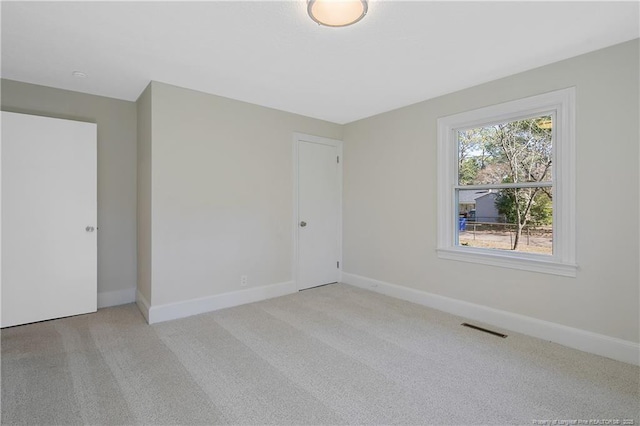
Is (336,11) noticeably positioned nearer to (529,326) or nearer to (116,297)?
(529,326)

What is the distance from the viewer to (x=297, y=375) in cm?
221

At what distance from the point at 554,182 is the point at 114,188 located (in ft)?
15.1

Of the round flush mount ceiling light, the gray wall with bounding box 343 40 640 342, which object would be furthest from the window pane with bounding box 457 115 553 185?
the round flush mount ceiling light

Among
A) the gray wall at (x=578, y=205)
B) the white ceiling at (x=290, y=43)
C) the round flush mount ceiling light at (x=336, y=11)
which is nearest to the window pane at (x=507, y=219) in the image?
the gray wall at (x=578, y=205)

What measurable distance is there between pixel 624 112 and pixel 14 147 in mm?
5285

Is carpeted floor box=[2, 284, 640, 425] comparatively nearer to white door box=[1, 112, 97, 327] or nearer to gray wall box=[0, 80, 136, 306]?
white door box=[1, 112, 97, 327]

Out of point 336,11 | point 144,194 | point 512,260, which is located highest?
point 336,11

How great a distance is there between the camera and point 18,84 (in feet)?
10.4

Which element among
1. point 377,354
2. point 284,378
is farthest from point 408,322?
point 284,378

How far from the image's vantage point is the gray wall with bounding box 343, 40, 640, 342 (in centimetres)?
239

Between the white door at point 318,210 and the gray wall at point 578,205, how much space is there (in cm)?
56

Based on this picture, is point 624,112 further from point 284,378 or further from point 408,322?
point 284,378

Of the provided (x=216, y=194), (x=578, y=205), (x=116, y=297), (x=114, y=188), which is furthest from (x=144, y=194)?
(x=578, y=205)

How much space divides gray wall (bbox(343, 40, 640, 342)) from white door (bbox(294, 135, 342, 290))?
56 centimetres
